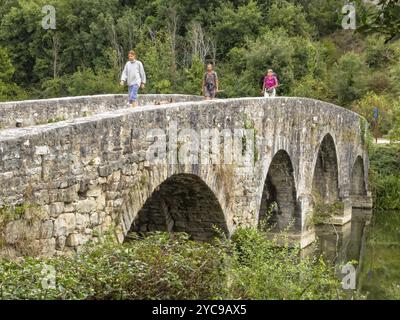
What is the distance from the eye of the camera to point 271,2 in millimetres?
39531

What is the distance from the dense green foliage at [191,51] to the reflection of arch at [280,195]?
49.5 feet

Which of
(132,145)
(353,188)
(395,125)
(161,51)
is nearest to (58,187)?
(132,145)

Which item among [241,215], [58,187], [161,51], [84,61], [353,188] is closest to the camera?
[58,187]

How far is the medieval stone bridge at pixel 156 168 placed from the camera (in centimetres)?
697

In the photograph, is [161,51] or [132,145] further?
[161,51]

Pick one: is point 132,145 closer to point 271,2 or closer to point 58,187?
point 58,187

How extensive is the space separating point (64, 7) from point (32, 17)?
1.93 m

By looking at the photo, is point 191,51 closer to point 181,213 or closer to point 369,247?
point 369,247

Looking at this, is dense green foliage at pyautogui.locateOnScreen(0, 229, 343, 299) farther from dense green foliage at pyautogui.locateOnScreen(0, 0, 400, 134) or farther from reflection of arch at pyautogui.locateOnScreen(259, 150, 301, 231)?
dense green foliage at pyautogui.locateOnScreen(0, 0, 400, 134)

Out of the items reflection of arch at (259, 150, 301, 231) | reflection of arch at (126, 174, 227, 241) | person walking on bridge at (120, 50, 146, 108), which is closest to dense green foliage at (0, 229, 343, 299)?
reflection of arch at (126, 174, 227, 241)

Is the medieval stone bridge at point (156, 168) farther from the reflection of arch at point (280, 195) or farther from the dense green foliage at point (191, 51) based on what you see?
the dense green foliage at point (191, 51)

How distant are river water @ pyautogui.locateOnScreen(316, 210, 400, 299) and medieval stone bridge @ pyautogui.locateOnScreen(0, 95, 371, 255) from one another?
75 centimetres

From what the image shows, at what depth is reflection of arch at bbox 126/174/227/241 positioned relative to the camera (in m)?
12.3

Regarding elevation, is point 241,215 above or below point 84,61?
below
